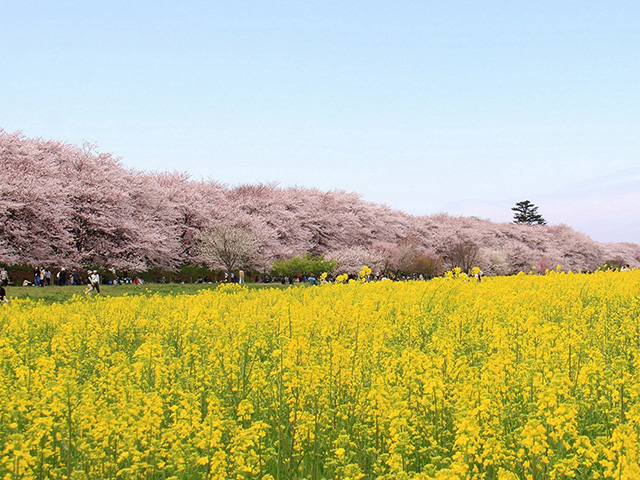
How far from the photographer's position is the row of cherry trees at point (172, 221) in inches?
1437

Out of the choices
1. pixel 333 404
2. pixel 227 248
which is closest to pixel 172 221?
pixel 227 248

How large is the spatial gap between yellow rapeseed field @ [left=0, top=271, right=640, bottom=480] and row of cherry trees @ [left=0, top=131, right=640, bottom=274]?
29.3 meters

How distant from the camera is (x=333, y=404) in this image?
5395 millimetres

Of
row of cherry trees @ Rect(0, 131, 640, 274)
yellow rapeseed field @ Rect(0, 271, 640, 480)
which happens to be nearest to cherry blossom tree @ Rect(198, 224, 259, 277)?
row of cherry trees @ Rect(0, 131, 640, 274)

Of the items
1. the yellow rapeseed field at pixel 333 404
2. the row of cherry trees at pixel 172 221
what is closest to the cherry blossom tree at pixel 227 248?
the row of cherry trees at pixel 172 221

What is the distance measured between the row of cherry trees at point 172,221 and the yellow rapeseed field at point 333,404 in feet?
96.1

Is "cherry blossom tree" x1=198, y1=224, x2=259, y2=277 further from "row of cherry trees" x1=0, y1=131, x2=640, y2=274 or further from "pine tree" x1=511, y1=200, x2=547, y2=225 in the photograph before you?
"pine tree" x1=511, y1=200, x2=547, y2=225

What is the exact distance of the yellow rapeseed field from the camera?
357cm

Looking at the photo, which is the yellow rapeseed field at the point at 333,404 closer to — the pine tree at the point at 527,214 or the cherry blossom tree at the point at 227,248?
the cherry blossom tree at the point at 227,248

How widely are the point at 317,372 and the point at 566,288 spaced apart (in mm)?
11173

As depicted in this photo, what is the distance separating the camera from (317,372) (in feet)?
15.9

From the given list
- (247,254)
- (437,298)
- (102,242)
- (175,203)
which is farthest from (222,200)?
(437,298)

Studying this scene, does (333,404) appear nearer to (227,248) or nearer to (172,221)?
(227,248)

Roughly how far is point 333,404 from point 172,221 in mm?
45387
